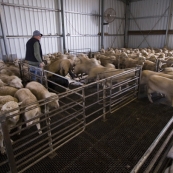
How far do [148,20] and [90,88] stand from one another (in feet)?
41.5

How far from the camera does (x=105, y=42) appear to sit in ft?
47.7

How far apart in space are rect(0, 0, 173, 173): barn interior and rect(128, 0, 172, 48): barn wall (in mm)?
92

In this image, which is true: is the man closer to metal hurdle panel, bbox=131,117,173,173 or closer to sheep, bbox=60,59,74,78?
sheep, bbox=60,59,74,78

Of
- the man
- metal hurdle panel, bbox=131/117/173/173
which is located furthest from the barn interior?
the man

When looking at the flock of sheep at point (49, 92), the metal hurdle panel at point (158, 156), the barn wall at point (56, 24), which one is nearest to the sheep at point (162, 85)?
the flock of sheep at point (49, 92)

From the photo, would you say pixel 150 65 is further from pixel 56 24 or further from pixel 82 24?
pixel 82 24

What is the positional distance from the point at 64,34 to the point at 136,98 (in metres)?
7.92

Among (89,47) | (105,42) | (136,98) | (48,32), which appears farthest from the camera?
(105,42)

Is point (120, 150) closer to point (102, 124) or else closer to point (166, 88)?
point (102, 124)

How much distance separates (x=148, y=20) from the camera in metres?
14.9

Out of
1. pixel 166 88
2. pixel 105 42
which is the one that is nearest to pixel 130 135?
pixel 166 88

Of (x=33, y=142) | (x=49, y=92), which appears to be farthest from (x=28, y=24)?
(x=33, y=142)

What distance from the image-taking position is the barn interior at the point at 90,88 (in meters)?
2.46

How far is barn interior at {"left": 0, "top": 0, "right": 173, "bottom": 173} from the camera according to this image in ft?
8.09
